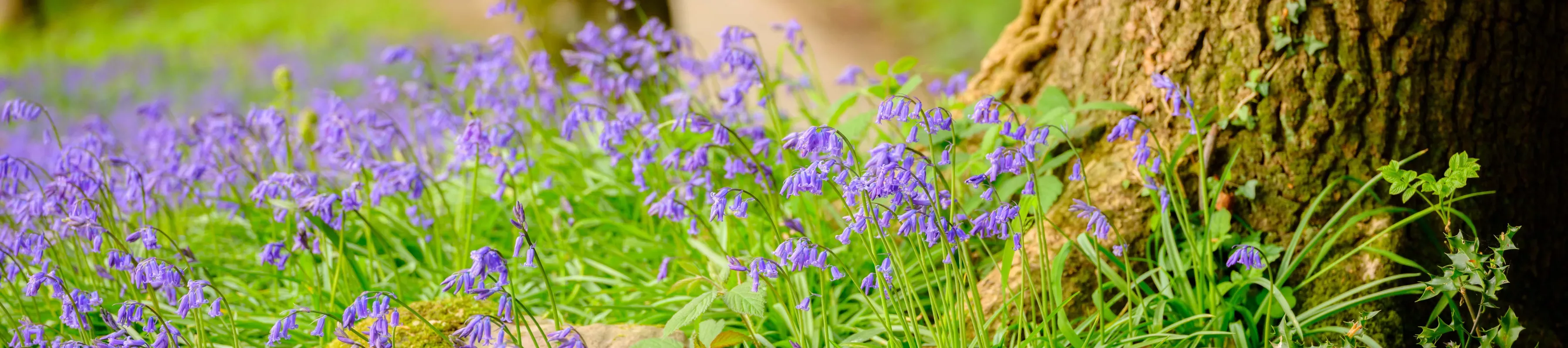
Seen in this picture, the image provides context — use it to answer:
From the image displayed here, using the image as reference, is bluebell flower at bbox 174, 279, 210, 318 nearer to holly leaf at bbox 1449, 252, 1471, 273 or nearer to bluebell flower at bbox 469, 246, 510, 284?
bluebell flower at bbox 469, 246, 510, 284

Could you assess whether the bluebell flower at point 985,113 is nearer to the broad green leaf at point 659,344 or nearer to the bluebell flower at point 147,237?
the broad green leaf at point 659,344

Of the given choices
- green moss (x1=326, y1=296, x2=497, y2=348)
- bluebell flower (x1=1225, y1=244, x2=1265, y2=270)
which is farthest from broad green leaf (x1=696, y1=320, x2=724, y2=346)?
bluebell flower (x1=1225, y1=244, x2=1265, y2=270)

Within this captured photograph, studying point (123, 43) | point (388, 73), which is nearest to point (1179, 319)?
point (388, 73)

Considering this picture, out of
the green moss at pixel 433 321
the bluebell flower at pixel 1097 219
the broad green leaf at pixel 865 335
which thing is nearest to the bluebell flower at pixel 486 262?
the green moss at pixel 433 321

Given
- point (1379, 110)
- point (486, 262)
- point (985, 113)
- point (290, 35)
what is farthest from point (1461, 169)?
point (290, 35)

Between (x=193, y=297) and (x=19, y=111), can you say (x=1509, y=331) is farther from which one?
(x=19, y=111)
